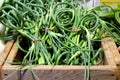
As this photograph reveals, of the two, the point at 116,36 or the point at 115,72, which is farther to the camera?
the point at 116,36

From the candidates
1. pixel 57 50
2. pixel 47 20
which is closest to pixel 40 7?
pixel 47 20

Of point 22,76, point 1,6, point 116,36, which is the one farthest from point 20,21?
point 116,36

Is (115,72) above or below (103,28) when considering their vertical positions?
below

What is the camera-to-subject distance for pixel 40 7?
82 cm

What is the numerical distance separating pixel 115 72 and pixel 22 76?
0.75 feet

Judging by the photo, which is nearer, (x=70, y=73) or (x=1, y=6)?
(x=70, y=73)

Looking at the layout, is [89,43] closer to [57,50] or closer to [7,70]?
[57,50]

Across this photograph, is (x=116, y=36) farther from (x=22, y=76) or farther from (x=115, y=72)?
(x=22, y=76)

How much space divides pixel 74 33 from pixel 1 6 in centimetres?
23

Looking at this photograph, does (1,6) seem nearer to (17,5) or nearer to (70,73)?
(17,5)

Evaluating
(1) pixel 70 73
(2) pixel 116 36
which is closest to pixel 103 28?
(2) pixel 116 36

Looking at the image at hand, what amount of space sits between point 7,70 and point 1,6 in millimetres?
235

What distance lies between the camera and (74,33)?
0.75 meters

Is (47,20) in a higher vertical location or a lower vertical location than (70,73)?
higher
